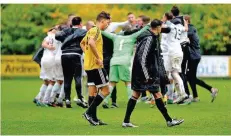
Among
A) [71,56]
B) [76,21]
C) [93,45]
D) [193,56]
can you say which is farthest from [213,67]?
[93,45]

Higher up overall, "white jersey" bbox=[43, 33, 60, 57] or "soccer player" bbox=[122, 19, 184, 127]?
"soccer player" bbox=[122, 19, 184, 127]

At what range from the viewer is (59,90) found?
20672mm

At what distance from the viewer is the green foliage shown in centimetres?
4725

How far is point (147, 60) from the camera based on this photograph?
14.0 metres

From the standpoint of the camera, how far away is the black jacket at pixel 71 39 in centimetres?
1866

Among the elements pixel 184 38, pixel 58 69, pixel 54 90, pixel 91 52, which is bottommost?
pixel 54 90

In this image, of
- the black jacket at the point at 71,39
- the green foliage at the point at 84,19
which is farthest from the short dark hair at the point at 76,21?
the green foliage at the point at 84,19

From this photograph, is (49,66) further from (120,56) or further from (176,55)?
(176,55)

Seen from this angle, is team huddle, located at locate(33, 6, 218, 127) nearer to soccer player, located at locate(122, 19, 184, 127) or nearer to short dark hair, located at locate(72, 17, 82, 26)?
short dark hair, located at locate(72, 17, 82, 26)

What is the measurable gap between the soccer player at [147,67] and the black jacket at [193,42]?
262 inches

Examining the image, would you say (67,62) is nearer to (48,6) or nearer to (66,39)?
(66,39)

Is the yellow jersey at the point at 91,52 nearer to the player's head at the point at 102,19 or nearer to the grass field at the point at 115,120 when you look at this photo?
the player's head at the point at 102,19

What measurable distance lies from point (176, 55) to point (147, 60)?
5.91 meters

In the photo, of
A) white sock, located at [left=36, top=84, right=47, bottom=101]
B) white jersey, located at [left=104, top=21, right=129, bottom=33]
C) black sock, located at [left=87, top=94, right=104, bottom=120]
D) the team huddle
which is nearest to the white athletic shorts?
the team huddle
